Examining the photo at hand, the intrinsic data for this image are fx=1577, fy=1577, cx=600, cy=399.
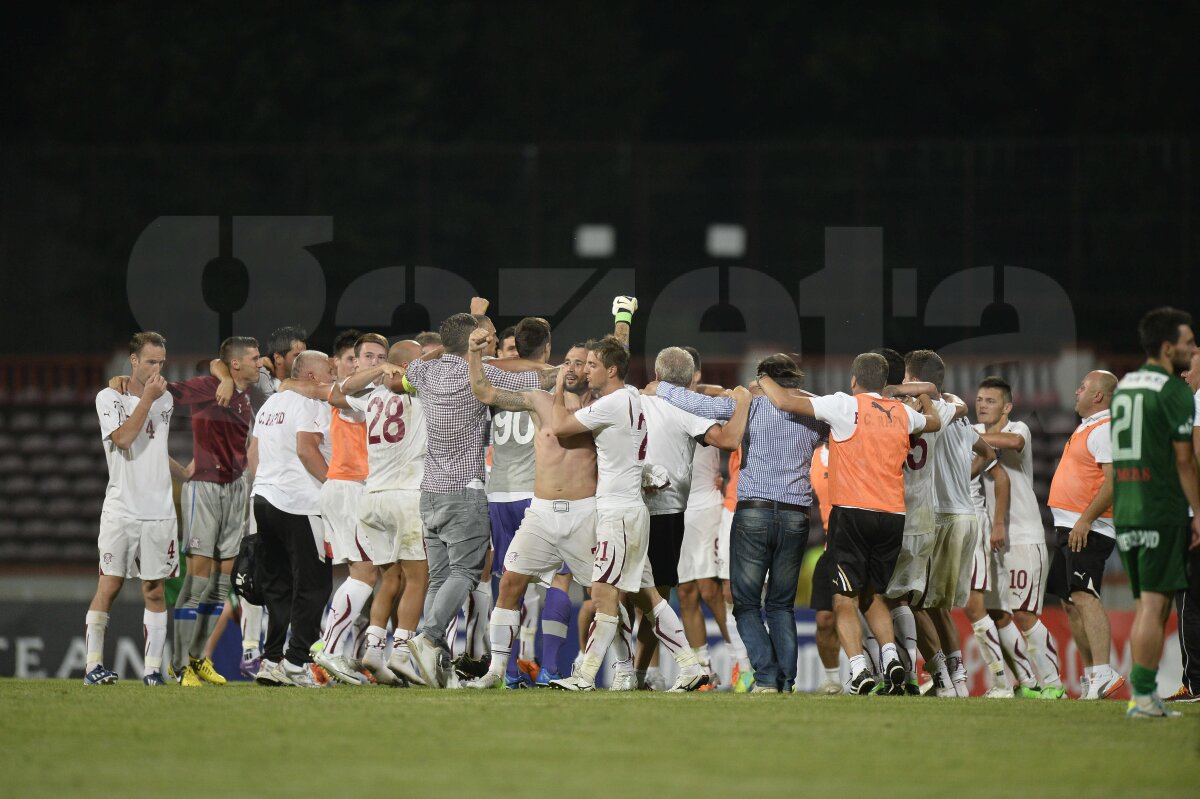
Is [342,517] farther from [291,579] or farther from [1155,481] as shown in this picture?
[1155,481]

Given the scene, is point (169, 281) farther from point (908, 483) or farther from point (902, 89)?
point (902, 89)

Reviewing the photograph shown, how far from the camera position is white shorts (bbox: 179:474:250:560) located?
1200 centimetres

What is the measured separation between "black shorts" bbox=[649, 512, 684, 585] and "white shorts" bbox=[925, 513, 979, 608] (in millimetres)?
1839

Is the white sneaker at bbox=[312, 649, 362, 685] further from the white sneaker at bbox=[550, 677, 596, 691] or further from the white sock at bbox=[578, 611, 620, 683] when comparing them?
the white sock at bbox=[578, 611, 620, 683]

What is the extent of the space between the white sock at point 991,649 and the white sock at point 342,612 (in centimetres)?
449

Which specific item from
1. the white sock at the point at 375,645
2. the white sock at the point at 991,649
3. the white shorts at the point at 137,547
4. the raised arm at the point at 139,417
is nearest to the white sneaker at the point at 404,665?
the white sock at the point at 375,645

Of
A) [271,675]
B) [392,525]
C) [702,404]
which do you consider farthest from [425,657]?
[702,404]

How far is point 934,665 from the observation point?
452 inches

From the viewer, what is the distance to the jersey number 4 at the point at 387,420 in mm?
11062

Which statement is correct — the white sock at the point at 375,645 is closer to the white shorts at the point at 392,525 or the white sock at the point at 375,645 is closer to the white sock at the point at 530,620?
the white shorts at the point at 392,525

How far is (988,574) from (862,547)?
1.90m

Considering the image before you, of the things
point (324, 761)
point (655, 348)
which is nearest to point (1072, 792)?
point (324, 761)

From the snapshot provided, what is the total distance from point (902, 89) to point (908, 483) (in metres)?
22.5

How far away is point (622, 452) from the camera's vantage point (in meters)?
10.1
